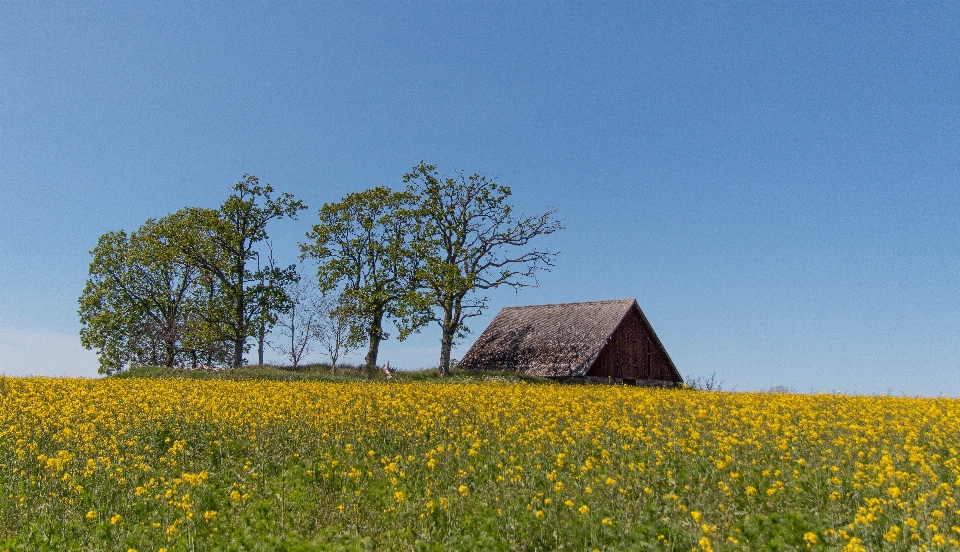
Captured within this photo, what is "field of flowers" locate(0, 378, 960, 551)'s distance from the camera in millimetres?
8656

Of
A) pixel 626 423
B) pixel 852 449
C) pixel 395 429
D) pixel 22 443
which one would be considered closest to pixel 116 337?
pixel 22 443

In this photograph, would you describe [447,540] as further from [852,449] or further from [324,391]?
[324,391]

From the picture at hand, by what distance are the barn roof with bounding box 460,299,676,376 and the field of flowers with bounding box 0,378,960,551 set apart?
22106 millimetres

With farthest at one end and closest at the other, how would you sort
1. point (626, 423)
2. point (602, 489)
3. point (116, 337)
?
point (116, 337) < point (626, 423) < point (602, 489)

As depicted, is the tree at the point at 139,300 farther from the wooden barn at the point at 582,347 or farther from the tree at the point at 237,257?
the wooden barn at the point at 582,347

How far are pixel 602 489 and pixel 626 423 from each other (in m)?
3.97

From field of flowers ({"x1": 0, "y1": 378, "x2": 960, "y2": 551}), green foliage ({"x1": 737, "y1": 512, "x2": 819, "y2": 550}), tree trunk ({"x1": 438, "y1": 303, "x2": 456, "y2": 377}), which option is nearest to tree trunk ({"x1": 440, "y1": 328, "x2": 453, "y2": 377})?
tree trunk ({"x1": 438, "y1": 303, "x2": 456, "y2": 377})

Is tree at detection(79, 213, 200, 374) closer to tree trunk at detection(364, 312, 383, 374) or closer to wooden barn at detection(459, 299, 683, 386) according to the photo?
tree trunk at detection(364, 312, 383, 374)

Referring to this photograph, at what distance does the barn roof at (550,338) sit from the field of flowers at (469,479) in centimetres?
2211

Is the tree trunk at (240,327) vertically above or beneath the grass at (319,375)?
above

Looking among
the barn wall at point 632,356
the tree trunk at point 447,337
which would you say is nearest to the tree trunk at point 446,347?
the tree trunk at point 447,337

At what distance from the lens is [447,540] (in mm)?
8664

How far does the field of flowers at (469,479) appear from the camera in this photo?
28.4ft

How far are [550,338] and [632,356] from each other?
558 centimetres
